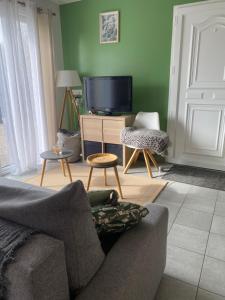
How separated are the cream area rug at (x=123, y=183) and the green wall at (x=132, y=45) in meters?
1.06

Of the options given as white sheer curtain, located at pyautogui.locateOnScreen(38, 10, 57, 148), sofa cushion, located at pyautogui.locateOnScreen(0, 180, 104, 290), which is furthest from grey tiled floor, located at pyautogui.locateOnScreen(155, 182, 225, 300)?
white sheer curtain, located at pyautogui.locateOnScreen(38, 10, 57, 148)

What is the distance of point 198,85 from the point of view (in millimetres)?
3184

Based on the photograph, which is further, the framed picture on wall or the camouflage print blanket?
the framed picture on wall

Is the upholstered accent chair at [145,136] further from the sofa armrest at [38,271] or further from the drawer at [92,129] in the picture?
the sofa armrest at [38,271]

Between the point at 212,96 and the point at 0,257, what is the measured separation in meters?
3.13

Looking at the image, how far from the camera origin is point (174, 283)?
148cm

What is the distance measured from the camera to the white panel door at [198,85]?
297cm

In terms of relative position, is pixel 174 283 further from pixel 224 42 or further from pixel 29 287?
pixel 224 42

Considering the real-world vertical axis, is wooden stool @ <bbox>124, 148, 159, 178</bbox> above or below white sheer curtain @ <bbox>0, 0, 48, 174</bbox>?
below

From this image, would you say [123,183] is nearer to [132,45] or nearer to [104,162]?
[104,162]

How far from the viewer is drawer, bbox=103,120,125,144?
339 cm

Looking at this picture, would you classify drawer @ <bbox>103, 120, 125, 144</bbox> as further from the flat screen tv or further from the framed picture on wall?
the framed picture on wall

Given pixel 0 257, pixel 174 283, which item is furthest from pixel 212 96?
pixel 0 257

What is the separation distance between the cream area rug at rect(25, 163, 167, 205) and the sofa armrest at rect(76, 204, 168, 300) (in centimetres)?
129
